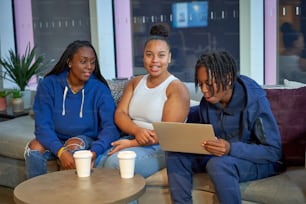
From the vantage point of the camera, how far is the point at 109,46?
380cm

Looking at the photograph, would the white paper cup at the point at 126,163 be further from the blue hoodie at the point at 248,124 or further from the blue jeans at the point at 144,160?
the blue hoodie at the point at 248,124

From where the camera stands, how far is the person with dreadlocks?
196cm

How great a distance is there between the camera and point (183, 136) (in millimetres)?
1949

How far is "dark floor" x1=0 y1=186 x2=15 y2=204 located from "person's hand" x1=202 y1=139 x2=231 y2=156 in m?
1.43

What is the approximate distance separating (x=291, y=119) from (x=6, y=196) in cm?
177

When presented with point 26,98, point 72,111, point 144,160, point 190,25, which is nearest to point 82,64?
point 72,111

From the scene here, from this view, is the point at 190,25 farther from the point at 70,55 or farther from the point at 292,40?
the point at 70,55

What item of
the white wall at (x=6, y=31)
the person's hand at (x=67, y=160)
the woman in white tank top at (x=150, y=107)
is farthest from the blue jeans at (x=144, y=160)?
the white wall at (x=6, y=31)

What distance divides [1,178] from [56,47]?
1.46 m

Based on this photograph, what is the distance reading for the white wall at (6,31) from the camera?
4.26 metres

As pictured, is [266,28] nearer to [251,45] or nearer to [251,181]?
[251,45]

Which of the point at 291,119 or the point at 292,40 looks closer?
the point at 291,119

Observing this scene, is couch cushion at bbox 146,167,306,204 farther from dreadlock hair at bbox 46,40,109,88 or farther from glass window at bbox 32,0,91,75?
glass window at bbox 32,0,91,75

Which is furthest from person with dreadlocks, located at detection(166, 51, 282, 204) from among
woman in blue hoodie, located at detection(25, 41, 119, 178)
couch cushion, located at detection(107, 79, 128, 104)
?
couch cushion, located at detection(107, 79, 128, 104)
